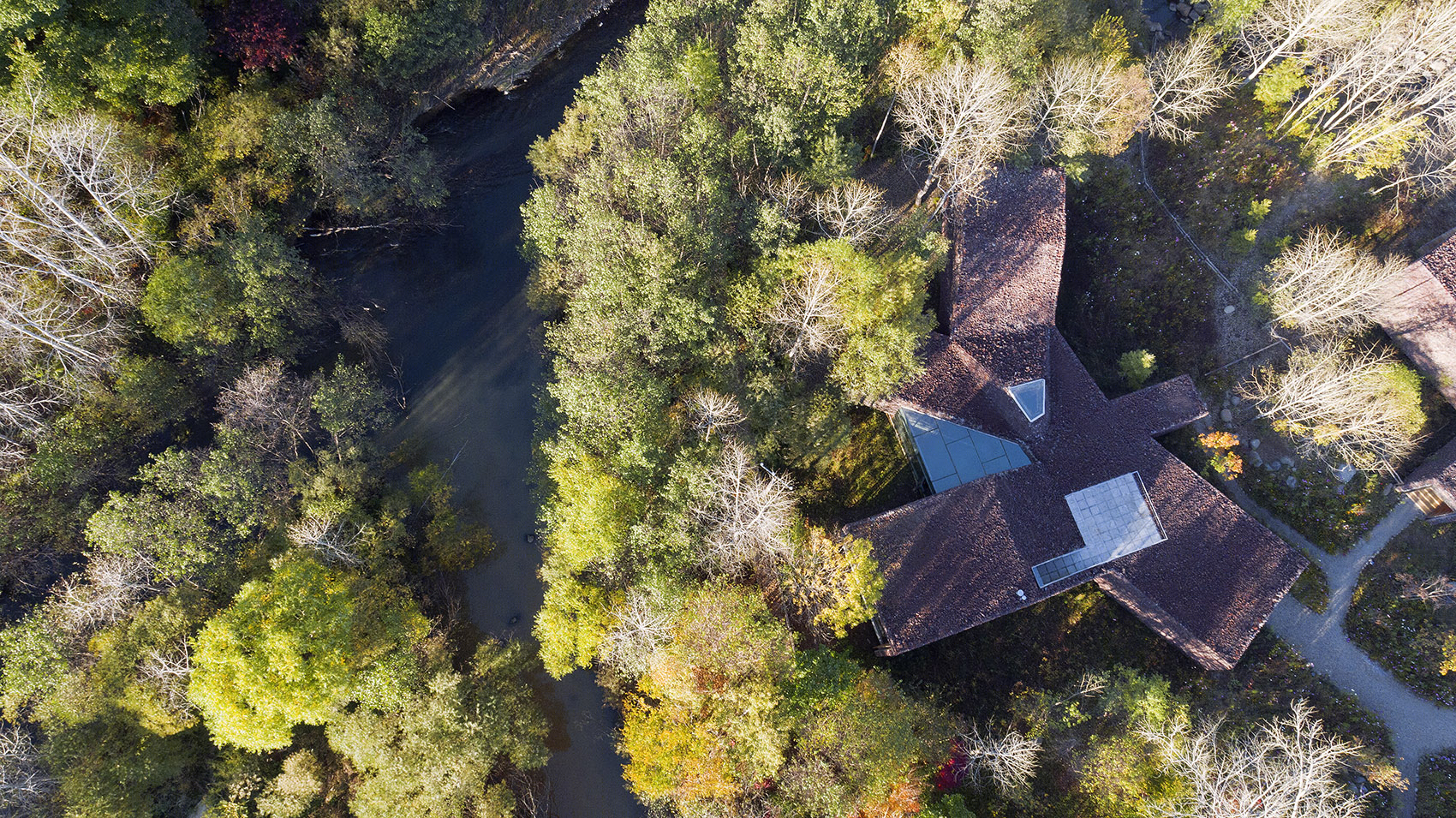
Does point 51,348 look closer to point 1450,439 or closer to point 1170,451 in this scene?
point 1170,451

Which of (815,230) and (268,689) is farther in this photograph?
(815,230)

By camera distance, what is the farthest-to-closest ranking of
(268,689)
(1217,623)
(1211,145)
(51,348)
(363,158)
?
(1211,145), (363,158), (1217,623), (51,348), (268,689)

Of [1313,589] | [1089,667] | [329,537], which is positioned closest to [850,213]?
[1089,667]

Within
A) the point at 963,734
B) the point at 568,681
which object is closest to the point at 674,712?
the point at 568,681

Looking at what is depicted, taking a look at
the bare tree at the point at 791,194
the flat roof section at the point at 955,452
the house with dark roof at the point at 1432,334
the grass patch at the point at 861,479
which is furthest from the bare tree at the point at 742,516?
the house with dark roof at the point at 1432,334

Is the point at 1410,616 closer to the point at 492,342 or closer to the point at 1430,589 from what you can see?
the point at 1430,589

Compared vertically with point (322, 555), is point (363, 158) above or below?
above

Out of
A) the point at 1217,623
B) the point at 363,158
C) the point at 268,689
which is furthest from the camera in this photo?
the point at 363,158
